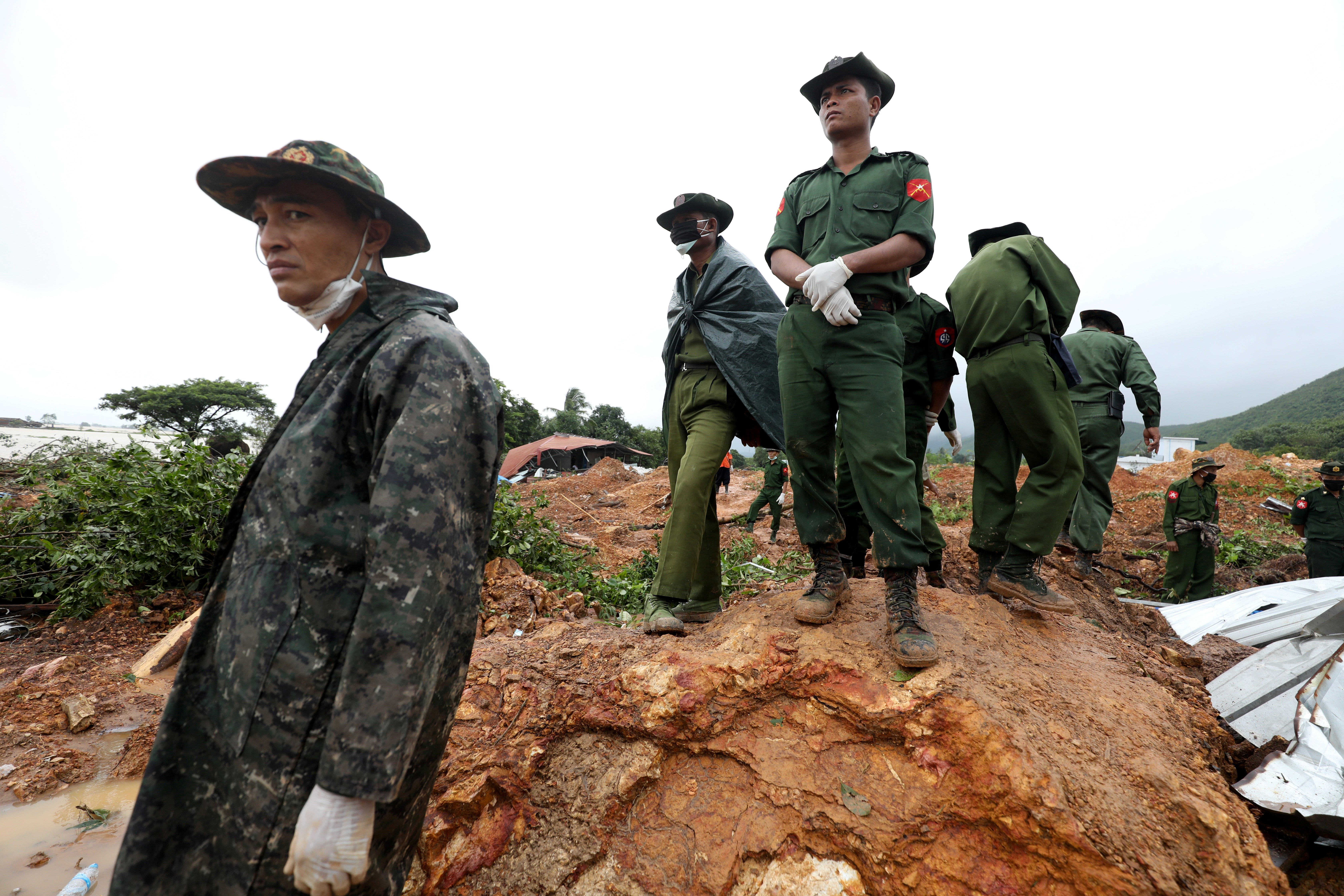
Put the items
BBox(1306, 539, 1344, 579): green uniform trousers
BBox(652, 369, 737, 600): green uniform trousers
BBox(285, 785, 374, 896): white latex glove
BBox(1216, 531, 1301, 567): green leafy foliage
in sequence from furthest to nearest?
BBox(1216, 531, 1301, 567): green leafy foliage < BBox(1306, 539, 1344, 579): green uniform trousers < BBox(652, 369, 737, 600): green uniform trousers < BBox(285, 785, 374, 896): white latex glove

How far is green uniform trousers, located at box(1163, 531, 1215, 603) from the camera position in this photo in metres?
5.97

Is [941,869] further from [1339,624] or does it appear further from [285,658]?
[1339,624]

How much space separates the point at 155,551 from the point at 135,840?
15.1 feet

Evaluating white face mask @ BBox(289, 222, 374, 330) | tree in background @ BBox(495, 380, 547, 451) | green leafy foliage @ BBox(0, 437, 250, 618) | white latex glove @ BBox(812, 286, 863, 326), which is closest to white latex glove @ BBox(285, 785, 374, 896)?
white face mask @ BBox(289, 222, 374, 330)

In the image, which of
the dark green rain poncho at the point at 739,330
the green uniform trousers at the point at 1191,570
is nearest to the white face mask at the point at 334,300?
the dark green rain poncho at the point at 739,330

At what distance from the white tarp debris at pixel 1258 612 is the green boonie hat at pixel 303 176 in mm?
4670

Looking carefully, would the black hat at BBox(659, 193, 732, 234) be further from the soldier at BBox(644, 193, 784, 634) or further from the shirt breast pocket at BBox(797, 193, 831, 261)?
the shirt breast pocket at BBox(797, 193, 831, 261)

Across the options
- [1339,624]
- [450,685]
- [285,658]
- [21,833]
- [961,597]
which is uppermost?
[285,658]

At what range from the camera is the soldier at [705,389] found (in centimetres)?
276

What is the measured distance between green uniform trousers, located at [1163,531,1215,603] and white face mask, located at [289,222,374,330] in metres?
7.70

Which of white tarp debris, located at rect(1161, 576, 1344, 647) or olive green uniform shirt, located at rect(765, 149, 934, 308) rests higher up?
olive green uniform shirt, located at rect(765, 149, 934, 308)

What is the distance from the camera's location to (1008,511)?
288 cm

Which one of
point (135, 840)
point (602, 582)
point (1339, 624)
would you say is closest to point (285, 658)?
point (135, 840)

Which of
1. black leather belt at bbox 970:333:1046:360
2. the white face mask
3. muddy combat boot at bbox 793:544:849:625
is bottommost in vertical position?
muddy combat boot at bbox 793:544:849:625
